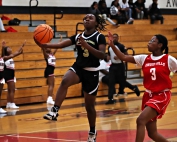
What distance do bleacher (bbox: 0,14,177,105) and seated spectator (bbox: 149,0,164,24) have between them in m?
0.74

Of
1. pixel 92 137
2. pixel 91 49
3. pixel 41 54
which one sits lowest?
pixel 92 137

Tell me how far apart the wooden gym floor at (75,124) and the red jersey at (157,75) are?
1.81 meters

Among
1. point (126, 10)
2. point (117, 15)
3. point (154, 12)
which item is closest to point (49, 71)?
point (117, 15)

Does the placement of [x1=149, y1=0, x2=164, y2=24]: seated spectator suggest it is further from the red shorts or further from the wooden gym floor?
the red shorts

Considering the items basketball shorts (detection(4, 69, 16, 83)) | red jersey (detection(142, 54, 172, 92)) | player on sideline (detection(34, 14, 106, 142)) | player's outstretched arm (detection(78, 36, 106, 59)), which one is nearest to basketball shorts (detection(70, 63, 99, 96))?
player on sideline (detection(34, 14, 106, 142))

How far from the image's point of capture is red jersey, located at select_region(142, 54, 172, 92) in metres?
6.59

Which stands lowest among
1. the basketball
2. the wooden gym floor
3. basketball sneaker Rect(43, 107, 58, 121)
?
the wooden gym floor

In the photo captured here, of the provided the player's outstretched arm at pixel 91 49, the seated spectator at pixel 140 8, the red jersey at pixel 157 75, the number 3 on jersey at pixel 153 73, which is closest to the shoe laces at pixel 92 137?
the player's outstretched arm at pixel 91 49

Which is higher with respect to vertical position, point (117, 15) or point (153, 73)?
point (153, 73)

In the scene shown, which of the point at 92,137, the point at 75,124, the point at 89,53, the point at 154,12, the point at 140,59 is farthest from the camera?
the point at 154,12

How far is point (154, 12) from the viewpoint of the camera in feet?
73.9

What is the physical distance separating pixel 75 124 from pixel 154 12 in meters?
13.1

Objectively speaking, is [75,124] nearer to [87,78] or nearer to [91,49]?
[87,78]

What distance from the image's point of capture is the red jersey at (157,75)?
6.59 meters
